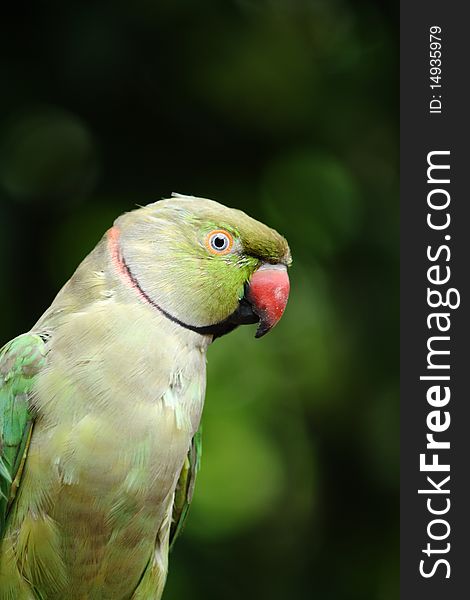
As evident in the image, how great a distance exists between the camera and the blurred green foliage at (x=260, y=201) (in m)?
4.43

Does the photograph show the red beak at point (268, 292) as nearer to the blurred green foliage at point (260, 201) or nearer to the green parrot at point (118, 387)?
the green parrot at point (118, 387)

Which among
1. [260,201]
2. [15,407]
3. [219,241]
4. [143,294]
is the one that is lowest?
[15,407]

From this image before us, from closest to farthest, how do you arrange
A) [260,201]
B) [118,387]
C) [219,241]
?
[118,387], [219,241], [260,201]

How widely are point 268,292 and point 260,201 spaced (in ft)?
7.24

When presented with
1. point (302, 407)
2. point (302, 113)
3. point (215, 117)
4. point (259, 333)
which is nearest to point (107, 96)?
point (215, 117)

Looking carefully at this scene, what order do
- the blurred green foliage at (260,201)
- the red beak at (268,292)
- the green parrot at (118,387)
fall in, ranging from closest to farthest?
the green parrot at (118,387) < the red beak at (268,292) < the blurred green foliage at (260,201)

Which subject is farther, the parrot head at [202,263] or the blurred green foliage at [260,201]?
the blurred green foliage at [260,201]

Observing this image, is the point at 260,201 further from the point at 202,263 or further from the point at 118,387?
the point at 118,387

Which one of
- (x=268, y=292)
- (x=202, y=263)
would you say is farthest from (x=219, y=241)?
(x=268, y=292)

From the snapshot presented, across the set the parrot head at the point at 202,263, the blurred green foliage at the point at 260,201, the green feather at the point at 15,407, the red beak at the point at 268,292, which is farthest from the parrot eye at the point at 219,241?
the blurred green foliage at the point at 260,201

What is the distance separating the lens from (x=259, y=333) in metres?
2.60

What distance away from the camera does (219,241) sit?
2484mm

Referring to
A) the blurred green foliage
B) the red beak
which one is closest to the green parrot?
the red beak

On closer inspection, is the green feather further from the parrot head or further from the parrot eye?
the parrot eye
